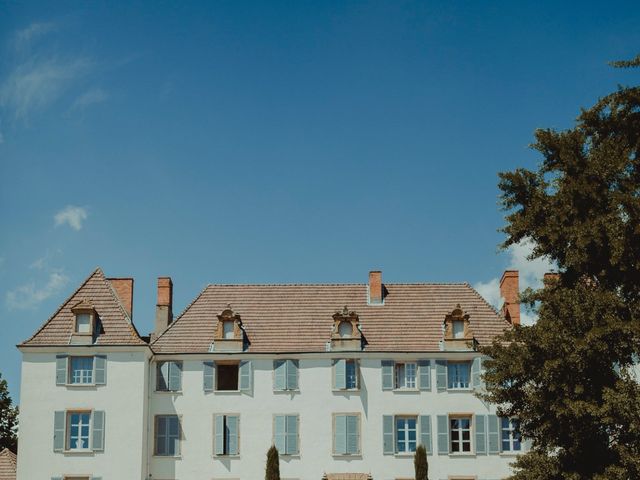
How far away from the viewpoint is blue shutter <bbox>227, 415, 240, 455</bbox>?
4978cm

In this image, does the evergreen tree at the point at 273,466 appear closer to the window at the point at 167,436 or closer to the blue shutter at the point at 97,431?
the window at the point at 167,436

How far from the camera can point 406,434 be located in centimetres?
5031

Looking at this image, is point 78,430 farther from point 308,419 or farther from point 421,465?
point 421,465

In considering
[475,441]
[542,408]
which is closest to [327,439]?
[475,441]

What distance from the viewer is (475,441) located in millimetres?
49969

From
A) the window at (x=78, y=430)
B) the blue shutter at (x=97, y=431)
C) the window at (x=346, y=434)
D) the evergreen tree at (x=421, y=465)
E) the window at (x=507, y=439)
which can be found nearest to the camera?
the evergreen tree at (x=421, y=465)

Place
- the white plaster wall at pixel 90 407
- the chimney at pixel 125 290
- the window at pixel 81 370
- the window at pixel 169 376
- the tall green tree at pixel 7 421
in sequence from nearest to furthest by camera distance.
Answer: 1. the white plaster wall at pixel 90 407
2. the window at pixel 81 370
3. the window at pixel 169 376
4. the chimney at pixel 125 290
5. the tall green tree at pixel 7 421

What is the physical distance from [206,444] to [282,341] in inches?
263

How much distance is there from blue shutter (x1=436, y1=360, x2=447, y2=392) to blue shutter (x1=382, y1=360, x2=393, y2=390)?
93.7 inches

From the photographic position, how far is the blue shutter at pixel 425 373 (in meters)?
50.8

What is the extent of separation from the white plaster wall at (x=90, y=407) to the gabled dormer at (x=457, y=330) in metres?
15.7

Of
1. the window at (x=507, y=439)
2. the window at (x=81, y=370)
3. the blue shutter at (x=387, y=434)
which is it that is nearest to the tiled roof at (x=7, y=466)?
the window at (x=81, y=370)

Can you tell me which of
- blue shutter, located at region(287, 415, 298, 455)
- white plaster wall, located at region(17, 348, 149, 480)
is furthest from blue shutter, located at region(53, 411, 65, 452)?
blue shutter, located at region(287, 415, 298, 455)

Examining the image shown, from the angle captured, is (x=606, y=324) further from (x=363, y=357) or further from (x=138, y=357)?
(x=138, y=357)
